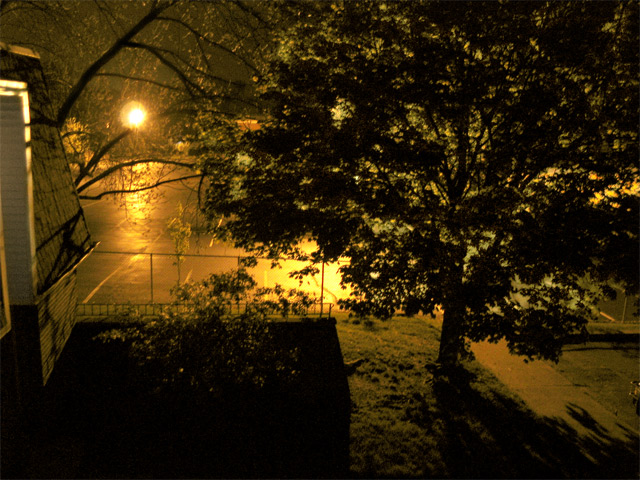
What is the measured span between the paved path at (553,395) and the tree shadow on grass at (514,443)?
0.07m

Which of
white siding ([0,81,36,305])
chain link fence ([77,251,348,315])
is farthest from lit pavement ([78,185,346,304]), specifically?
white siding ([0,81,36,305])

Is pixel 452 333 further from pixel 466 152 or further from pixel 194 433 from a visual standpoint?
pixel 194 433

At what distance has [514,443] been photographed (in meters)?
8.45

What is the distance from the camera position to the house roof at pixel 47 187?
22.6 feet

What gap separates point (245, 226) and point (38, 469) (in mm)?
5867

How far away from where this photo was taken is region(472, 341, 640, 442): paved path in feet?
29.7

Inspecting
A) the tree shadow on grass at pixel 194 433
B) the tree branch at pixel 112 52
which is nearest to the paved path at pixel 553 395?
the tree shadow on grass at pixel 194 433

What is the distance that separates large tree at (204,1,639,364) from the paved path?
338 centimetres

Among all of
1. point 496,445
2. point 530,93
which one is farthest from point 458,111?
point 496,445

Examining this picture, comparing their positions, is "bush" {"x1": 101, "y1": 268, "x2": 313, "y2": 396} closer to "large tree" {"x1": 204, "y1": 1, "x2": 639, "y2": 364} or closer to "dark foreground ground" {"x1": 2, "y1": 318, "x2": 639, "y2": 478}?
"dark foreground ground" {"x1": 2, "y1": 318, "x2": 639, "y2": 478}

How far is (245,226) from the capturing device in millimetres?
8852

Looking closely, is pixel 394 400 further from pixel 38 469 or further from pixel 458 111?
pixel 38 469

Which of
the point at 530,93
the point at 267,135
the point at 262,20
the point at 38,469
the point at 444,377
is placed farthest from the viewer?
the point at 444,377

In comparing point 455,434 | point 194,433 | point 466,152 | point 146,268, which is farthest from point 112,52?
point 455,434
